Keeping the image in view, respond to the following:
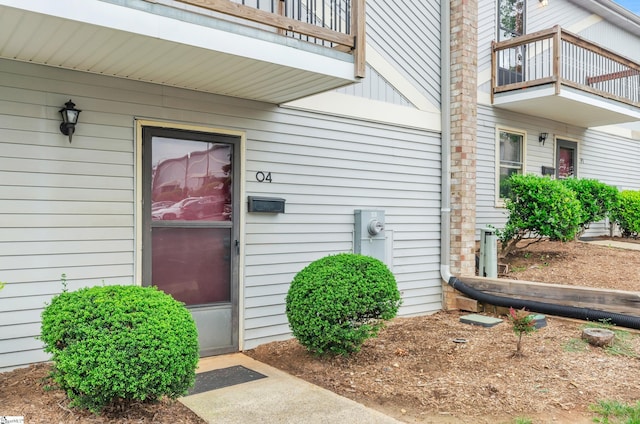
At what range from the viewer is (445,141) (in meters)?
7.11

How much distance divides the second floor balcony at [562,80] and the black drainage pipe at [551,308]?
141 inches

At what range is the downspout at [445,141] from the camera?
278 inches

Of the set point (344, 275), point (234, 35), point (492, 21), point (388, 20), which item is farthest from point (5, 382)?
point (492, 21)

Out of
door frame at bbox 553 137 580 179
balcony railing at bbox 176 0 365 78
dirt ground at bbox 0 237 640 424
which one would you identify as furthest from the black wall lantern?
door frame at bbox 553 137 580 179

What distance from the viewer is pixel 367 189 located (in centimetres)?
629

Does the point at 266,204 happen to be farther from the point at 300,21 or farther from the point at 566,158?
the point at 566,158

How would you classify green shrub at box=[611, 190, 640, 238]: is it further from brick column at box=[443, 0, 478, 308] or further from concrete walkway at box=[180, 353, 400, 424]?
concrete walkway at box=[180, 353, 400, 424]

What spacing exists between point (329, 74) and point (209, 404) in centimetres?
293

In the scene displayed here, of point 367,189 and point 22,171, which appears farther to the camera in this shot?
point 367,189

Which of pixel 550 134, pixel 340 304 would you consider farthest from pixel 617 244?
pixel 340 304

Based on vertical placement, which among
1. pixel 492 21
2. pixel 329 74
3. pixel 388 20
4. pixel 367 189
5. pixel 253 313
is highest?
pixel 492 21

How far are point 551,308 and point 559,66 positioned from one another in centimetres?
403

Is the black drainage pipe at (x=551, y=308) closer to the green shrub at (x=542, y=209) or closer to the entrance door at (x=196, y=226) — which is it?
the green shrub at (x=542, y=209)

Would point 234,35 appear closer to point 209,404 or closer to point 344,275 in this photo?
point 344,275
